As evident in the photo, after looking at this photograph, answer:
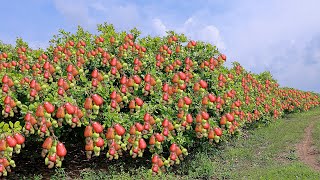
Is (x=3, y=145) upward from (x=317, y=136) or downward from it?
downward

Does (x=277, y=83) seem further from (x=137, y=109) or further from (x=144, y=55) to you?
(x=137, y=109)

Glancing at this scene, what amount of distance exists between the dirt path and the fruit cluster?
2551mm

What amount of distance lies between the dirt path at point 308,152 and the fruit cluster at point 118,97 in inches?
100

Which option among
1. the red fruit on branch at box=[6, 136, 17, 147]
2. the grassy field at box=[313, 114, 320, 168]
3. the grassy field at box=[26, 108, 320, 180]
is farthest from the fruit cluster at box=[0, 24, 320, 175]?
the grassy field at box=[313, 114, 320, 168]

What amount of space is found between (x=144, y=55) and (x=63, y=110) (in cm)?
393

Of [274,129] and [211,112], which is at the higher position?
[274,129]

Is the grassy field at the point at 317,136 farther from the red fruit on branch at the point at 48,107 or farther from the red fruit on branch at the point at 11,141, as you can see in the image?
the red fruit on branch at the point at 11,141

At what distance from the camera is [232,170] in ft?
38.1

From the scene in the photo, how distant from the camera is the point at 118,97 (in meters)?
8.83

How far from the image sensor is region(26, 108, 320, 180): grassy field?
1021cm

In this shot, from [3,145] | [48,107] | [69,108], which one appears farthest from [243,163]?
[3,145]

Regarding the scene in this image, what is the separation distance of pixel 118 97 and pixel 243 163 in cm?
551

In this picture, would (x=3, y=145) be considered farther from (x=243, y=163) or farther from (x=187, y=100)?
(x=243, y=163)

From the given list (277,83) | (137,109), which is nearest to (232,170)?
(137,109)
